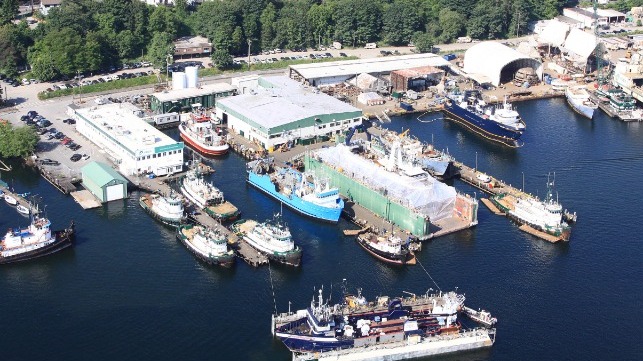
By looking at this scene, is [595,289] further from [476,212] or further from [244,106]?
[244,106]

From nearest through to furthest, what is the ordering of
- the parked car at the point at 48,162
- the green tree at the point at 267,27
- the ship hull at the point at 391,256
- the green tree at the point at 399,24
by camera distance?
the ship hull at the point at 391,256, the parked car at the point at 48,162, the green tree at the point at 267,27, the green tree at the point at 399,24

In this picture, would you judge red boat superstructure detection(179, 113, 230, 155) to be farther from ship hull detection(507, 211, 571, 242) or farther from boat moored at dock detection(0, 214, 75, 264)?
ship hull detection(507, 211, 571, 242)

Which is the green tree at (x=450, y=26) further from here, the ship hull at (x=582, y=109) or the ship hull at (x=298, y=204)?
the ship hull at (x=298, y=204)

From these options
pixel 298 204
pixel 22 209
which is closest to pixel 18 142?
pixel 22 209

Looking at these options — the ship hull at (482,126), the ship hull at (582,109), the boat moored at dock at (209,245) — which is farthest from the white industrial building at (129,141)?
the ship hull at (582,109)

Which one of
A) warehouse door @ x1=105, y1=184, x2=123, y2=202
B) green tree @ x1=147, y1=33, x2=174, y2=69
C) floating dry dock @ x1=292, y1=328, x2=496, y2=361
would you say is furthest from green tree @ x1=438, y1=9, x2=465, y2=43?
floating dry dock @ x1=292, y1=328, x2=496, y2=361

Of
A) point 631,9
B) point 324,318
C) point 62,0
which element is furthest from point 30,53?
point 631,9
